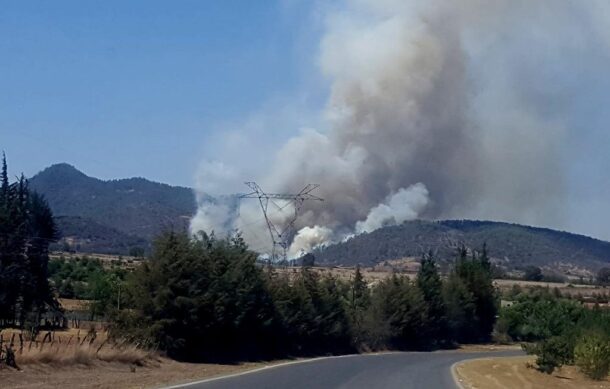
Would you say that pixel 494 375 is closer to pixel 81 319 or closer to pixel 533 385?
pixel 533 385

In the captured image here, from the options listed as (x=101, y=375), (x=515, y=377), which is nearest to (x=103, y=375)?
(x=101, y=375)

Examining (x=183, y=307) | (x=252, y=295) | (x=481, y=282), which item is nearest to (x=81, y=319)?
(x=252, y=295)

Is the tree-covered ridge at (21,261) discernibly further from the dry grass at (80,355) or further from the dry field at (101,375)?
the dry field at (101,375)

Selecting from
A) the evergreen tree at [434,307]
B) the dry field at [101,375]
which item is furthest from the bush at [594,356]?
the evergreen tree at [434,307]

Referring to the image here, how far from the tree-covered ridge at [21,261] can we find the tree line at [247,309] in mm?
11748

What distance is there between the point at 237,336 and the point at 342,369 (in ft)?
36.6

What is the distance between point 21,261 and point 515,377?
123 feet

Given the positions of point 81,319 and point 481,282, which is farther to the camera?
point 481,282

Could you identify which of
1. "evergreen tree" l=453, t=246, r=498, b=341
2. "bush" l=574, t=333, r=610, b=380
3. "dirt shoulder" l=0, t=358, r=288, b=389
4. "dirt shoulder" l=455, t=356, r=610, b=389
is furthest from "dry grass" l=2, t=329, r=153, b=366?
"evergreen tree" l=453, t=246, r=498, b=341

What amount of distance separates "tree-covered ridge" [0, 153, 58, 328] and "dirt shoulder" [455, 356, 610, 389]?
1003 inches

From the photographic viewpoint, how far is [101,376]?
108ft

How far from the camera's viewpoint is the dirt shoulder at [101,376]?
2878cm

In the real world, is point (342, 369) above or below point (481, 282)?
below

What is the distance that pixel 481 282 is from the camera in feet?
391
